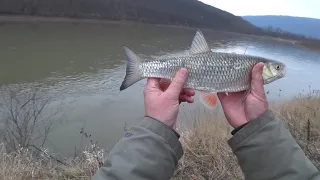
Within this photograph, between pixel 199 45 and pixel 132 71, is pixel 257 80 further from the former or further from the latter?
pixel 132 71

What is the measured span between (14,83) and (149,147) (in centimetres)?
1175

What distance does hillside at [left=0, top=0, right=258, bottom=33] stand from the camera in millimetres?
50656

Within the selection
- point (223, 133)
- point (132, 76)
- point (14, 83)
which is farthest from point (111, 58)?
point (132, 76)

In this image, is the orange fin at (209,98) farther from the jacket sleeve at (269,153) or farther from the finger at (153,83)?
the jacket sleeve at (269,153)

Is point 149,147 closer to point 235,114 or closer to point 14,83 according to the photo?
point 235,114

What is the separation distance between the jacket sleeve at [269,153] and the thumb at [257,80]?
1.09ft

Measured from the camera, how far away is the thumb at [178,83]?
198 cm

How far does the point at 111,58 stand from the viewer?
20562mm

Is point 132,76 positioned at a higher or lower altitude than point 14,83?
higher

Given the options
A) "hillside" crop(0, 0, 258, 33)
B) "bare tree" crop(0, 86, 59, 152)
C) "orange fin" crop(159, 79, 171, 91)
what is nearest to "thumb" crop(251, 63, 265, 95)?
"orange fin" crop(159, 79, 171, 91)

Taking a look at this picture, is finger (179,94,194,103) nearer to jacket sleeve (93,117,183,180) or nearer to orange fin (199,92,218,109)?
orange fin (199,92,218,109)

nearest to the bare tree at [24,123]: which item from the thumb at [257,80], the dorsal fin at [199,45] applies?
the dorsal fin at [199,45]

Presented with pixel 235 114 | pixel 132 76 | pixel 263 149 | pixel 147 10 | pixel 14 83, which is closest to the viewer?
pixel 263 149

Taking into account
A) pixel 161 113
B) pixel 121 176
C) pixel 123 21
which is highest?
pixel 161 113
